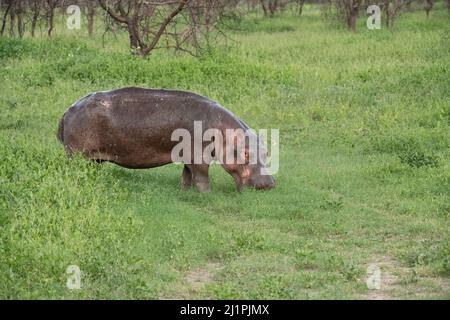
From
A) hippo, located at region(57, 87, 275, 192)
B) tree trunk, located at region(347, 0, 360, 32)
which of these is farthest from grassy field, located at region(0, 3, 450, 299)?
tree trunk, located at region(347, 0, 360, 32)

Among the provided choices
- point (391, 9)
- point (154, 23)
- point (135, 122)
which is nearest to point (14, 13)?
point (154, 23)

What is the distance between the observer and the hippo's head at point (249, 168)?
9391 millimetres

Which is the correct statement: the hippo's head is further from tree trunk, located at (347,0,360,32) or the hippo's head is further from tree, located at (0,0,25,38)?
tree trunk, located at (347,0,360,32)

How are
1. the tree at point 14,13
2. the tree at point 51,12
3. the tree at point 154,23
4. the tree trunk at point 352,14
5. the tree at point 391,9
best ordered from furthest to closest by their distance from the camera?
the tree at point 391,9 → the tree trunk at point 352,14 → the tree at point 14,13 → the tree at point 51,12 → the tree at point 154,23

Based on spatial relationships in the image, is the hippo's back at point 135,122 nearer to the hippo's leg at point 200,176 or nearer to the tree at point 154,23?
the hippo's leg at point 200,176

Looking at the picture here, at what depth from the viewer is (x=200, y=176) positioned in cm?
936

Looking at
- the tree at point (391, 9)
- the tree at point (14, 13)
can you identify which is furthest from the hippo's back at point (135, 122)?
the tree at point (391, 9)

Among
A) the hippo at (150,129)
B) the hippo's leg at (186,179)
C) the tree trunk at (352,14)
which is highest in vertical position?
the tree trunk at (352,14)

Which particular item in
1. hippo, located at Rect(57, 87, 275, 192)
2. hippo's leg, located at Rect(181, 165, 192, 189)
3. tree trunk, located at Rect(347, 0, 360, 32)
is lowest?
hippo's leg, located at Rect(181, 165, 192, 189)

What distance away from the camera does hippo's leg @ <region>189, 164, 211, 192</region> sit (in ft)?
30.6

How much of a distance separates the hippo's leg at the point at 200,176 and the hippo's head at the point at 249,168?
241mm

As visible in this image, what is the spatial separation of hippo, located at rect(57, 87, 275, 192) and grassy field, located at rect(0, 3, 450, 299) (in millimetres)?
233

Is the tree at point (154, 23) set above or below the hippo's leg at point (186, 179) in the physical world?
above
